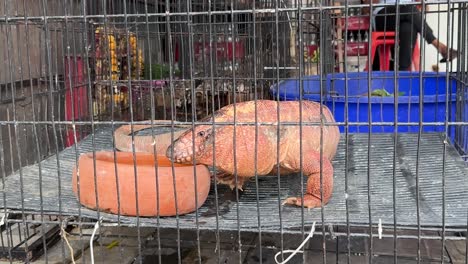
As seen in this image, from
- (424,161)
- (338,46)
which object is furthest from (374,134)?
(338,46)

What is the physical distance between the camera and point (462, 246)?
11.0 feet

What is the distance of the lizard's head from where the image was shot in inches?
98.9

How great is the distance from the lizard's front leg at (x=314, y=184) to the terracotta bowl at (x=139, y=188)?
0.46m

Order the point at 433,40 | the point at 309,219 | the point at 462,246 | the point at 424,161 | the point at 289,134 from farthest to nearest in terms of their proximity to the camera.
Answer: the point at 433,40
the point at 462,246
the point at 424,161
the point at 289,134
the point at 309,219

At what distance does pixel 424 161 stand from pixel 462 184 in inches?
17.6

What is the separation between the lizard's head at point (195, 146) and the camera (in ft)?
8.24

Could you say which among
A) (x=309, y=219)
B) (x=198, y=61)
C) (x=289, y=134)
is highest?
(x=198, y=61)

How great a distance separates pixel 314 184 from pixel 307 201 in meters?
0.10

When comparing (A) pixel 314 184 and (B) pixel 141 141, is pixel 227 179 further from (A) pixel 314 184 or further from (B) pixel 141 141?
(B) pixel 141 141

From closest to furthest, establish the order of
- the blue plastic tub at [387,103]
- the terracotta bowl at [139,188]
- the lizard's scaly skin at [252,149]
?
the terracotta bowl at [139,188], the lizard's scaly skin at [252,149], the blue plastic tub at [387,103]

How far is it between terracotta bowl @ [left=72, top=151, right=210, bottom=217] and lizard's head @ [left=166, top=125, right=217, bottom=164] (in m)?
0.04

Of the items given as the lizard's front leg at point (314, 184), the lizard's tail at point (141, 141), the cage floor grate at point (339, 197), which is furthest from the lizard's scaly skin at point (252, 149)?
the lizard's tail at point (141, 141)

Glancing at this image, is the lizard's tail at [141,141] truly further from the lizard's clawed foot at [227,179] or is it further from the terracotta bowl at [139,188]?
the terracotta bowl at [139,188]

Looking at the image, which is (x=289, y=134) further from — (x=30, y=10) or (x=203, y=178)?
(x=30, y=10)
